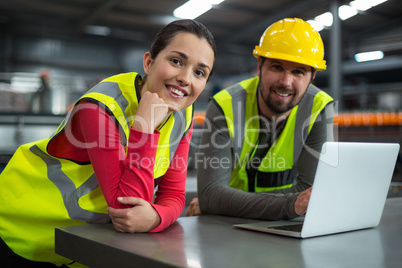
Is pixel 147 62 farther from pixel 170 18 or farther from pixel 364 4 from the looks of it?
pixel 364 4

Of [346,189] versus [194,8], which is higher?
[194,8]

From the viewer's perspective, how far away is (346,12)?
35.7 ft

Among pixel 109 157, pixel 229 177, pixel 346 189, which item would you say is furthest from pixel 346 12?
pixel 109 157

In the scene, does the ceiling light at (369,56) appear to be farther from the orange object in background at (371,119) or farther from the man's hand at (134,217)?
the man's hand at (134,217)

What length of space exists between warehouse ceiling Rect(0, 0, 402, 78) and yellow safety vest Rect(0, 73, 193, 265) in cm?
905

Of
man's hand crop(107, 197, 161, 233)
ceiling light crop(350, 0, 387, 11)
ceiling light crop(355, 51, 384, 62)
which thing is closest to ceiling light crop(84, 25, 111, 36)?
ceiling light crop(350, 0, 387, 11)

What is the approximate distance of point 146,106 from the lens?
1063mm

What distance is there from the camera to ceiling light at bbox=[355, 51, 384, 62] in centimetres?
1206

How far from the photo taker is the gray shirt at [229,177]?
1.22 meters

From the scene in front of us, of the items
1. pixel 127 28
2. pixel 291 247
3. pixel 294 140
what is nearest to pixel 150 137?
pixel 291 247

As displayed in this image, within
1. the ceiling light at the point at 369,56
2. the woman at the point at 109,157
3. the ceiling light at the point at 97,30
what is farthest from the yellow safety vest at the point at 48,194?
the ceiling light at the point at 369,56

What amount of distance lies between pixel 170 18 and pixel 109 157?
10.4 metres

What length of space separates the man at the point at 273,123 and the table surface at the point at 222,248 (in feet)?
1.76

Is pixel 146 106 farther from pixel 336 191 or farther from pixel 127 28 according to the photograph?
pixel 127 28
